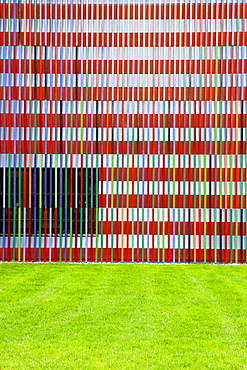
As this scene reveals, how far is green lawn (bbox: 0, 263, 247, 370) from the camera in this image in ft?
43.5

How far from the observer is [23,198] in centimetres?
4969

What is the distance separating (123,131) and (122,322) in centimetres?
3382

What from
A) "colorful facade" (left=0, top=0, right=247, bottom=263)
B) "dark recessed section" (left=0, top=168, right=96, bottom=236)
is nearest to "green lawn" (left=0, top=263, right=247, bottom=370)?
"colorful facade" (left=0, top=0, right=247, bottom=263)

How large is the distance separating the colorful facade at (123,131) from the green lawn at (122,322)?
20202 mm

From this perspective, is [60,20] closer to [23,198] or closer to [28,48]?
[28,48]

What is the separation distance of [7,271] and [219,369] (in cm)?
2199

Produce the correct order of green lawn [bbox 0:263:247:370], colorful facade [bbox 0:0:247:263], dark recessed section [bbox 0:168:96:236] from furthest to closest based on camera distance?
1. dark recessed section [bbox 0:168:96:236]
2. colorful facade [bbox 0:0:247:263]
3. green lawn [bbox 0:263:247:370]

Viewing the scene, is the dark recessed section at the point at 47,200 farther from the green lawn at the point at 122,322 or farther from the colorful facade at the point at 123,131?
the green lawn at the point at 122,322

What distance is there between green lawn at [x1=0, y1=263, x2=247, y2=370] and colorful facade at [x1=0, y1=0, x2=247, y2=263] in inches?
795

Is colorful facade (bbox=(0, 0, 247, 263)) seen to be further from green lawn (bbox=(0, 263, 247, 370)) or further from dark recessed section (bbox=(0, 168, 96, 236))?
green lawn (bbox=(0, 263, 247, 370))

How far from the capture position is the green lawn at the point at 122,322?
13250 mm

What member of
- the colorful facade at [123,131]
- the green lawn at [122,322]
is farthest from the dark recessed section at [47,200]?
the green lawn at [122,322]

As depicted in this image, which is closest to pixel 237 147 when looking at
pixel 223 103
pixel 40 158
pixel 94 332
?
pixel 223 103

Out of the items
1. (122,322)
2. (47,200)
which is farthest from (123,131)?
(122,322)
